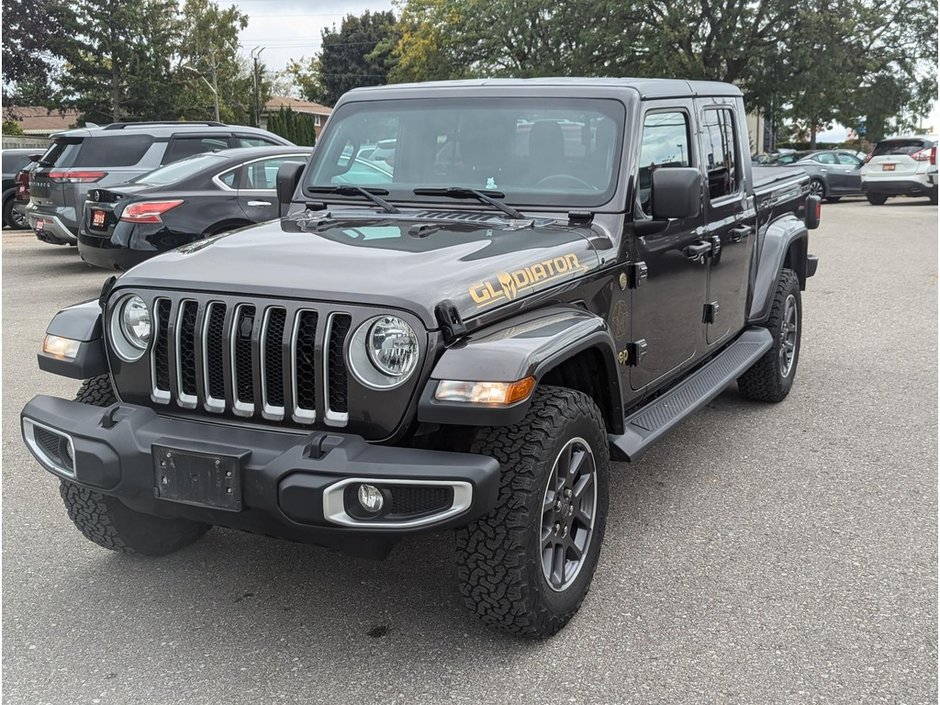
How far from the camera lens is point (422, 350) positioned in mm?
2887

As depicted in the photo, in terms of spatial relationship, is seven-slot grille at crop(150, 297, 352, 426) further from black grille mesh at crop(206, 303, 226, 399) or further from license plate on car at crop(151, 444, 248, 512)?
license plate on car at crop(151, 444, 248, 512)

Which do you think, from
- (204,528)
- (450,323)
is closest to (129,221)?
(204,528)

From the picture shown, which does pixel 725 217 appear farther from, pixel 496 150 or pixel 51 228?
pixel 51 228

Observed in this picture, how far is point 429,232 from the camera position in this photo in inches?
145

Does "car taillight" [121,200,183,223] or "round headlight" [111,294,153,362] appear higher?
"round headlight" [111,294,153,362]

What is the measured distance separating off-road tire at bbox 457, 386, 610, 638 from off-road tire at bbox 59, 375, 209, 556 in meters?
1.31

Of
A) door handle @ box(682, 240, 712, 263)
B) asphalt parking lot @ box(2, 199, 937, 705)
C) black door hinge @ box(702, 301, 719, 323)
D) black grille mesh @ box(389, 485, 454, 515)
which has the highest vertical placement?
door handle @ box(682, 240, 712, 263)

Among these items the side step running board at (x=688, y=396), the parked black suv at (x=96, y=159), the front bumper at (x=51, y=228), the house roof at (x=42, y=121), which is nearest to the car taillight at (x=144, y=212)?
the parked black suv at (x=96, y=159)

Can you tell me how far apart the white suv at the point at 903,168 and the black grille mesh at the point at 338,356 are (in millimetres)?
22468

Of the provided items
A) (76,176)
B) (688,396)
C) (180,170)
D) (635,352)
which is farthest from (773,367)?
(76,176)

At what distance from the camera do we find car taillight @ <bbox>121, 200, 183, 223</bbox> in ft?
31.3

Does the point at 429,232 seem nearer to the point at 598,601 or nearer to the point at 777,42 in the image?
the point at 598,601

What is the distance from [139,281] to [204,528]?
3.99ft

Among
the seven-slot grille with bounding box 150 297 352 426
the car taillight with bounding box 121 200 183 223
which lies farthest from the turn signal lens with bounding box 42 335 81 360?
the car taillight with bounding box 121 200 183 223
